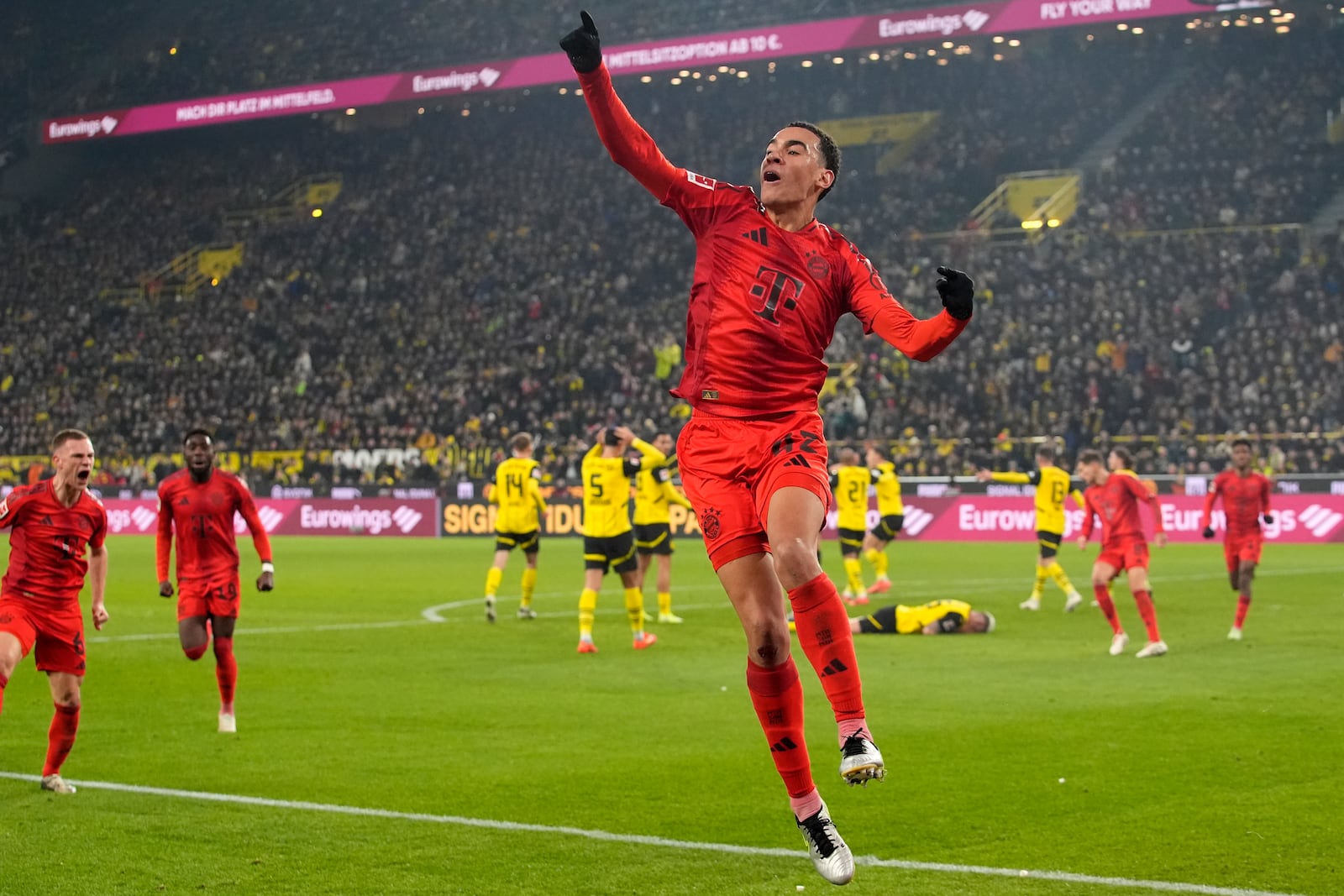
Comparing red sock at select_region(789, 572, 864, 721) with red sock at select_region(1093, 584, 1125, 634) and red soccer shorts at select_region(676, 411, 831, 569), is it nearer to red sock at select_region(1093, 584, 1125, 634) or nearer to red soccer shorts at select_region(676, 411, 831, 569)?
red soccer shorts at select_region(676, 411, 831, 569)

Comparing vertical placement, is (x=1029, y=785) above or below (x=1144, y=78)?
below

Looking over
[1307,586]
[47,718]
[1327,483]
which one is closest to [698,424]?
[47,718]

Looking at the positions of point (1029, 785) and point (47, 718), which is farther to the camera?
point (47, 718)

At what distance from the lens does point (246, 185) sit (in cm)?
5678

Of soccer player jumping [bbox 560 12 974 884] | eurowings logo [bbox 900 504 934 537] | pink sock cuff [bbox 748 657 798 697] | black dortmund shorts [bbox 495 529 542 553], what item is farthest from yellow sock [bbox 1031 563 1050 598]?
pink sock cuff [bbox 748 657 798 697]

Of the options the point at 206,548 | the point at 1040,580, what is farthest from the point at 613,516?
the point at 1040,580

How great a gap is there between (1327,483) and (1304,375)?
4.89 meters

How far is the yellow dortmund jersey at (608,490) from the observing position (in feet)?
57.5

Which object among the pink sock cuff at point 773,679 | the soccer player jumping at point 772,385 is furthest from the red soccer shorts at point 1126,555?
the pink sock cuff at point 773,679

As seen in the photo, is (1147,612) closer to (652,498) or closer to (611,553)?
(611,553)

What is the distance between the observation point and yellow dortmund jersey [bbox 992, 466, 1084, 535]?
22000mm

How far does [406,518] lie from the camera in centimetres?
3994

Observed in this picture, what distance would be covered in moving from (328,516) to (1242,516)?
27855 millimetres

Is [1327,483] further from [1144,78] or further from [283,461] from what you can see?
Result: [283,461]
